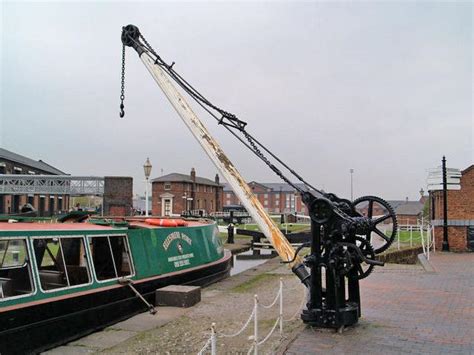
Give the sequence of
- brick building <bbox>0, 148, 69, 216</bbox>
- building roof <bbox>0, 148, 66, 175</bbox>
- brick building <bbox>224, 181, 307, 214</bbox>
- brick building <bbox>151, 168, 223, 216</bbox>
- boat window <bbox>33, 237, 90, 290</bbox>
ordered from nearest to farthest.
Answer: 1. boat window <bbox>33, 237, 90, 290</bbox>
2. brick building <bbox>0, 148, 69, 216</bbox>
3. building roof <bbox>0, 148, 66, 175</bbox>
4. brick building <bbox>151, 168, 223, 216</bbox>
5. brick building <bbox>224, 181, 307, 214</bbox>

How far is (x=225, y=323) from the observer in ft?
27.6

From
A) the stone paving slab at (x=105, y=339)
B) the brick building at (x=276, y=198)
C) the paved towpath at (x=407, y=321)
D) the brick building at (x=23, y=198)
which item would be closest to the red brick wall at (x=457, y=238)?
the paved towpath at (x=407, y=321)

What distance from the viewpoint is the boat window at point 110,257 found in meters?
8.77

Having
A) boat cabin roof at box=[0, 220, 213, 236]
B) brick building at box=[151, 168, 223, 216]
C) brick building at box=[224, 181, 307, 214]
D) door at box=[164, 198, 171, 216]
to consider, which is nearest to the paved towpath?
boat cabin roof at box=[0, 220, 213, 236]

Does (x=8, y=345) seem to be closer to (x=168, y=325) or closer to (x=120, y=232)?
(x=168, y=325)

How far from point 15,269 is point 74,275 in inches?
45.5

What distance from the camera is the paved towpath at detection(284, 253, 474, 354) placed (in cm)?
649

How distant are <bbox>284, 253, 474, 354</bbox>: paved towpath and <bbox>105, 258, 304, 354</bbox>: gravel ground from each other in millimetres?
709

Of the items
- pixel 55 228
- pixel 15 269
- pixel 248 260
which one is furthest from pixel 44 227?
pixel 248 260

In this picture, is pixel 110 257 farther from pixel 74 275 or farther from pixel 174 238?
pixel 174 238

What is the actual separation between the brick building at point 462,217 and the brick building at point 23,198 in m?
37.6

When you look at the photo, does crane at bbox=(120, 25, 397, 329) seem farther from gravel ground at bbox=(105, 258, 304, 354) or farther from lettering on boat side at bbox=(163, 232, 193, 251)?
lettering on boat side at bbox=(163, 232, 193, 251)

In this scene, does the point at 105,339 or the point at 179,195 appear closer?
the point at 105,339

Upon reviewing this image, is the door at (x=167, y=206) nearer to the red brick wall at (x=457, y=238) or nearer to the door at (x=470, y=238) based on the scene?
the red brick wall at (x=457, y=238)
